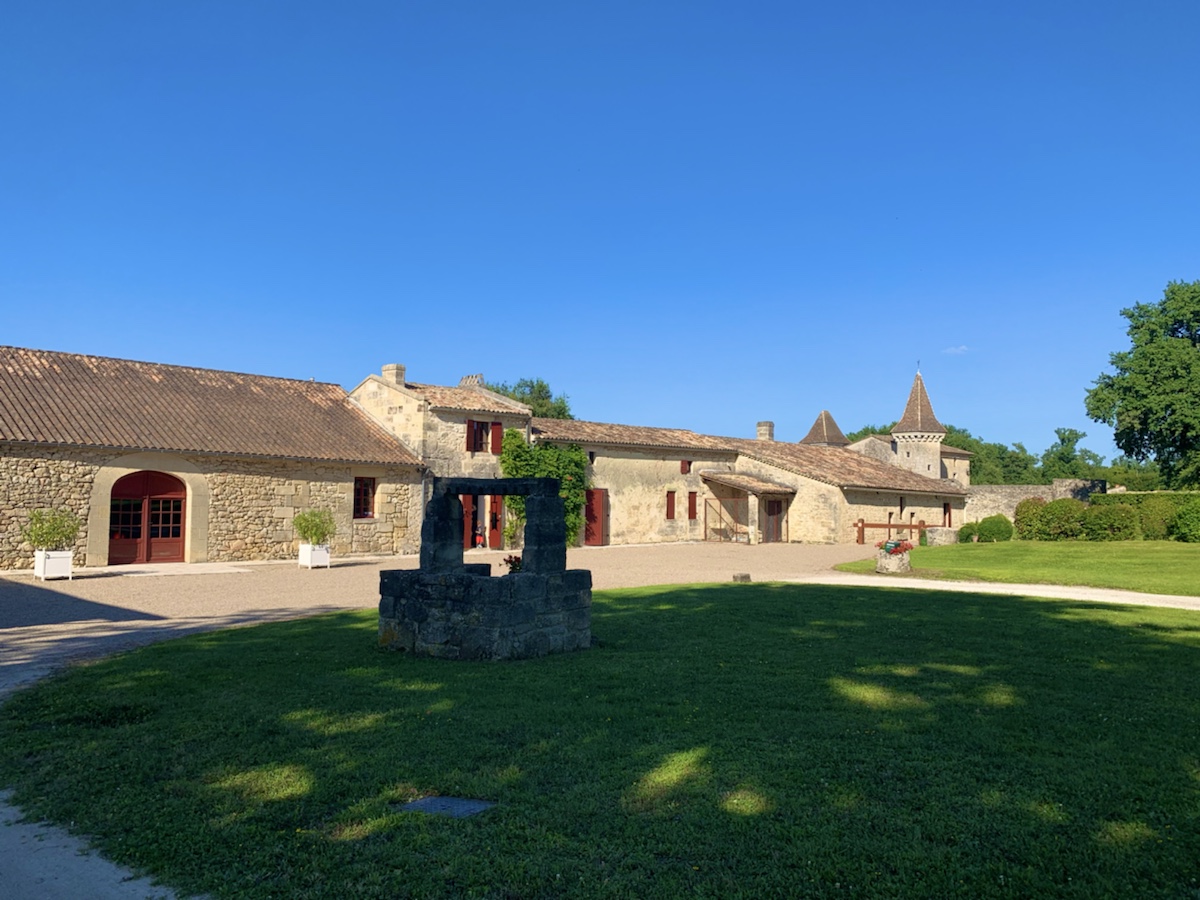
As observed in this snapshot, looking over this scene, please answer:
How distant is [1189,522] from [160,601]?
31343mm

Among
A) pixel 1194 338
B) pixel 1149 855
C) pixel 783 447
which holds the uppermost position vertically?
pixel 1194 338

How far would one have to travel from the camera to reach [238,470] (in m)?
23.7

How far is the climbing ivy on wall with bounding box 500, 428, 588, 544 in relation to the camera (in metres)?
30.2

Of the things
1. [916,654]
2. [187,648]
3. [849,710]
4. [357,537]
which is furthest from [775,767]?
[357,537]

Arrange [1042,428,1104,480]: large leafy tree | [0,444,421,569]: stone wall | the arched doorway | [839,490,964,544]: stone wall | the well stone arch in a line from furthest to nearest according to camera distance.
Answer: [1042,428,1104,480]: large leafy tree
[839,490,964,544]: stone wall
the arched doorway
the well stone arch
[0,444,421,569]: stone wall

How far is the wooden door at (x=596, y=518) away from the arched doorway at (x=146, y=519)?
47.1 feet

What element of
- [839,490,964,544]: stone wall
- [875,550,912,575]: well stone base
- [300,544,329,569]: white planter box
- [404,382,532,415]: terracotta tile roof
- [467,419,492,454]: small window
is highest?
[404,382,532,415]: terracotta tile roof

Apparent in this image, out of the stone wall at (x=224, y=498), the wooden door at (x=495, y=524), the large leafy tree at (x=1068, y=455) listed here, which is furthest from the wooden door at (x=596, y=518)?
the large leafy tree at (x=1068, y=455)

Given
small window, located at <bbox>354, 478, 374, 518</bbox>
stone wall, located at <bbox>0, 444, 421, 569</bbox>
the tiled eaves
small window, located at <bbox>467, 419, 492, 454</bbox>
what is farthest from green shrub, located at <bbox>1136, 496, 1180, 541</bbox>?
small window, located at <bbox>354, 478, 374, 518</bbox>

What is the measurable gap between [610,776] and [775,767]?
3.39 feet

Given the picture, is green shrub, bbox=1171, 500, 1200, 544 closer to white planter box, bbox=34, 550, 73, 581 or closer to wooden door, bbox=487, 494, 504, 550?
wooden door, bbox=487, 494, 504, 550

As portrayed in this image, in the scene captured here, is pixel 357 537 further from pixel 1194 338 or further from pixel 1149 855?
pixel 1194 338

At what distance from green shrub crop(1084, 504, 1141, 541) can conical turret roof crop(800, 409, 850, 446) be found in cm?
2877

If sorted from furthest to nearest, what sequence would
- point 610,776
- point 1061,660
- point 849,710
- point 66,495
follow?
point 66,495, point 1061,660, point 849,710, point 610,776
